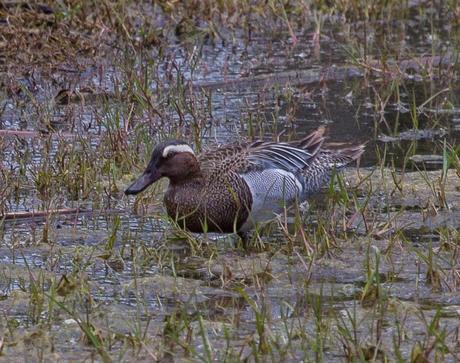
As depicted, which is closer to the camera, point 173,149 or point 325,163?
point 173,149

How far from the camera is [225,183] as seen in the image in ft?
22.3

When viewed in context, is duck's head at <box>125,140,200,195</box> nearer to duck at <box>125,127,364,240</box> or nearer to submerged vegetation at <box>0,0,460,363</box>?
duck at <box>125,127,364,240</box>

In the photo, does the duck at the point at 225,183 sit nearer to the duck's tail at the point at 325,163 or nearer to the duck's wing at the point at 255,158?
the duck's wing at the point at 255,158

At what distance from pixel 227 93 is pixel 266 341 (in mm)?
5257

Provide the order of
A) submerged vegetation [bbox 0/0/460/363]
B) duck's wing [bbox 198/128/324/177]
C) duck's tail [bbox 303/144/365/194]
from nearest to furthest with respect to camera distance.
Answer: submerged vegetation [bbox 0/0/460/363]
duck's wing [bbox 198/128/324/177]
duck's tail [bbox 303/144/365/194]

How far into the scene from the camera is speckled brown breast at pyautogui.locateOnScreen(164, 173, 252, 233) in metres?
6.70

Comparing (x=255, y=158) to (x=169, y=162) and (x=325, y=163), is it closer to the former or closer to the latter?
(x=169, y=162)

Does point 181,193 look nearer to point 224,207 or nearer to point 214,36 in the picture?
point 224,207

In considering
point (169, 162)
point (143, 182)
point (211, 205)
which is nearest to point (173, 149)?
point (169, 162)

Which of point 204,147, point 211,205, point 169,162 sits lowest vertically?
point 211,205

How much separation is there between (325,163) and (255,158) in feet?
2.35

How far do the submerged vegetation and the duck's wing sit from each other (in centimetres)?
28

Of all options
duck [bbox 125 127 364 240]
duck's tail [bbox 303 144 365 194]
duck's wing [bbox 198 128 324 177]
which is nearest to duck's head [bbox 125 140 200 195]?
duck [bbox 125 127 364 240]

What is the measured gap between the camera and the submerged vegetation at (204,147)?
16.7ft
